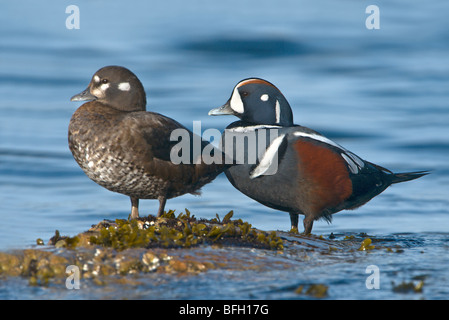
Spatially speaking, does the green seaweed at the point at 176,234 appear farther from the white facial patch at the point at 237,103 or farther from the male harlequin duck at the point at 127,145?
the white facial patch at the point at 237,103

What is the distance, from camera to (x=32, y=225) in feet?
30.3

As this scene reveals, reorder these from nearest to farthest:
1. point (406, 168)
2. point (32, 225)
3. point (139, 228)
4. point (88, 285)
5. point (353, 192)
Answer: point (88, 285) → point (139, 228) → point (353, 192) → point (32, 225) → point (406, 168)

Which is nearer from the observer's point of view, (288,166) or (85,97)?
(85,97)

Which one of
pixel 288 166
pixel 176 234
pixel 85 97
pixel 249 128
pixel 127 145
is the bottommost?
pixel 176 234

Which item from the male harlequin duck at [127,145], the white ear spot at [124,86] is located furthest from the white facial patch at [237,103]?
the white ear spot at [124,86]

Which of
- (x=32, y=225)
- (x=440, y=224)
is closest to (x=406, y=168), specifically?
(x=440, y=224)

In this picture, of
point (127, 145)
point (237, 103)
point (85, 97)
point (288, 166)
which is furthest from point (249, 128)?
point (85, 97)

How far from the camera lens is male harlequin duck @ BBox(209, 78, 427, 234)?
283 inches

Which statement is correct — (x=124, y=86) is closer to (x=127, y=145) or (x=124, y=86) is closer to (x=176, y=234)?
(x=127, y=145)

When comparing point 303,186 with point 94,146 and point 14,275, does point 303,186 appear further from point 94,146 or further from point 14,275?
point 14,275

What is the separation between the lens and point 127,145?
21.5ft

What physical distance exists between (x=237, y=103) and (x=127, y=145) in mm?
1560

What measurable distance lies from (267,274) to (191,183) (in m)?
1.79

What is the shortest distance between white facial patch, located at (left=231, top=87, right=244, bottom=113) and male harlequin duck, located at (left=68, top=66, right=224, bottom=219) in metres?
0.73
